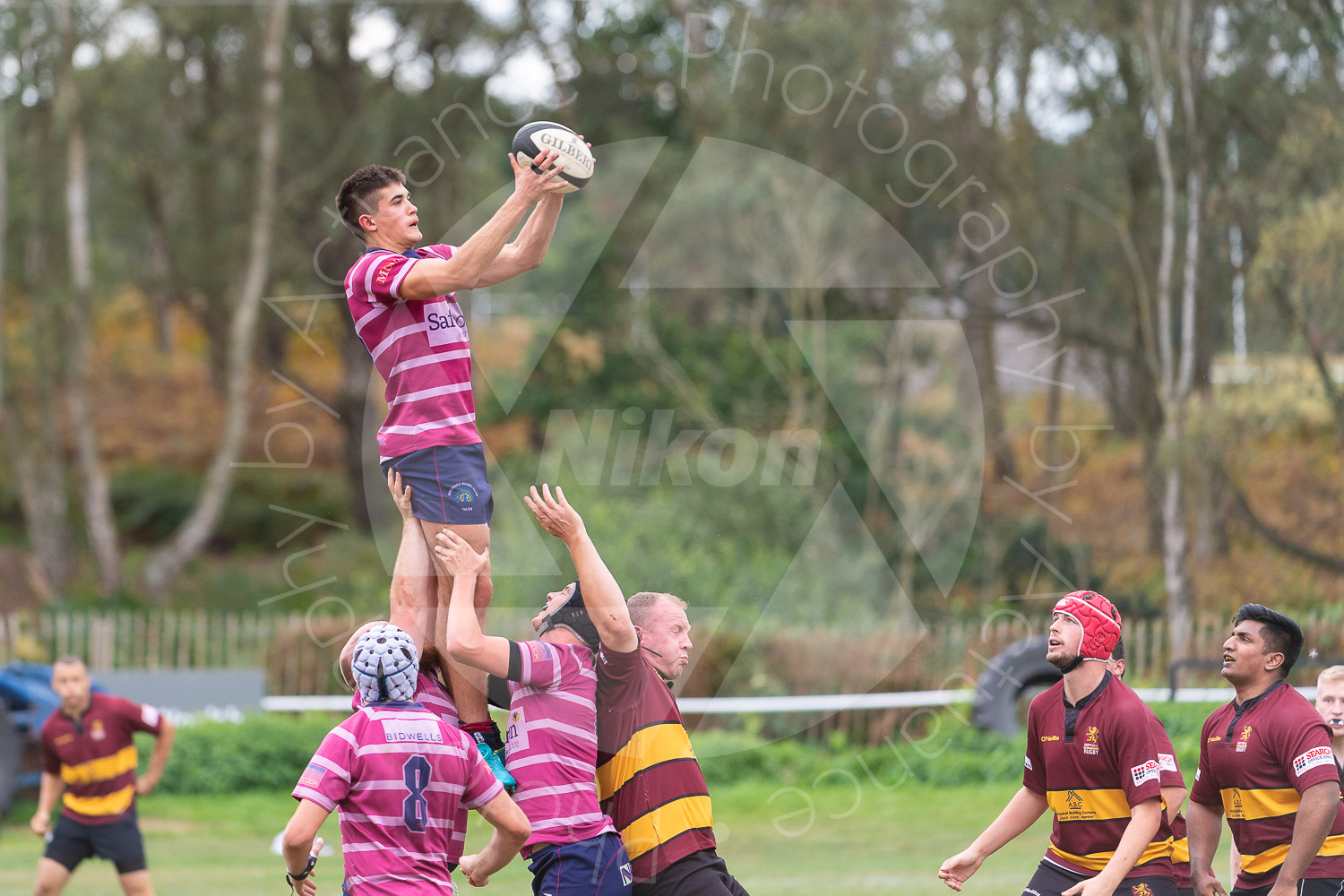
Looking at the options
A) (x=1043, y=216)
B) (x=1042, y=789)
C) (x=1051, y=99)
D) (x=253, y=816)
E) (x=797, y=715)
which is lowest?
(x=253, y=816)

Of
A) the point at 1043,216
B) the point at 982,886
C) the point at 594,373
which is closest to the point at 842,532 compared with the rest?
the point at 594,373

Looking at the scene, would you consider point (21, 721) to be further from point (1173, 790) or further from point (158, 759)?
point (1173, 790)

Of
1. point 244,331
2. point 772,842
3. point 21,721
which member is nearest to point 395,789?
point 772,842

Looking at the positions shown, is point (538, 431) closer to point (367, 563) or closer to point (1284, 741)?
point (367, 563)

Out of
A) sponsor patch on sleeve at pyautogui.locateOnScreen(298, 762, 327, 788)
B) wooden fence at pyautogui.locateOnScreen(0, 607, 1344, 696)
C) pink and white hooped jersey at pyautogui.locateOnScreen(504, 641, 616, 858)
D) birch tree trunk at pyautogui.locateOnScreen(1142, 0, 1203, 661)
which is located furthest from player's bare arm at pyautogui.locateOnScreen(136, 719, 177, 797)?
birch tree trunk at pyautogui.locateOnScreen(1142, 0, 1203, 661)

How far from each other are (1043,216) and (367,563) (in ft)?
44.2

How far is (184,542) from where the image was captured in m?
23.3

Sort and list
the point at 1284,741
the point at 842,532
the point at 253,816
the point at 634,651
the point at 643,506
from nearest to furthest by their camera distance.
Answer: the point at 634,651, the point at 1284,741, the point at 253,816, the point at 643,506, the point at 842,532

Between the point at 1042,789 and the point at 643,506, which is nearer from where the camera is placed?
the point at 1042,789

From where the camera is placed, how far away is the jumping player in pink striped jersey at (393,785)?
4.46 metres

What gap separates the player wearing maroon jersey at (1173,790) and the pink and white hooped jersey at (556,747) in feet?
7.08

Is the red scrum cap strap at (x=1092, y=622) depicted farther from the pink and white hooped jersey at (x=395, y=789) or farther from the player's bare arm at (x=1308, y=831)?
the pink and white hooped jersey at (x=395, y=789)

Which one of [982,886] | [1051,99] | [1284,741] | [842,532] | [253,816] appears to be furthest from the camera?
[1051,99]

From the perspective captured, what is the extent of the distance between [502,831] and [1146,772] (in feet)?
7.96
